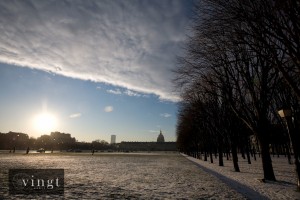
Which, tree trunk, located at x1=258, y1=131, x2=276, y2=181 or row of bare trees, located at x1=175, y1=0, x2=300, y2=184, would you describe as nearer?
row of bare trees, located at x1=175, y1=0, x2=300, y2=184

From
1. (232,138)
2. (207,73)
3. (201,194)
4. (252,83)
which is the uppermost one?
(207,73)

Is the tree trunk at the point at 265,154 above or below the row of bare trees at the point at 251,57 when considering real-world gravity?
below

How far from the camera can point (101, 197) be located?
10773 millimetres

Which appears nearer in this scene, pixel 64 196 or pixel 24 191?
pixel 64 196

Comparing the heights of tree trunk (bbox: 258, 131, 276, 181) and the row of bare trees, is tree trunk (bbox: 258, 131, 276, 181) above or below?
below

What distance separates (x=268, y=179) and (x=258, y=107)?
4520 mm

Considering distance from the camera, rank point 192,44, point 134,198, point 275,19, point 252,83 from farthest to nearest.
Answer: point 252,83 → point 192,44 → point 134,198 → point 275,19

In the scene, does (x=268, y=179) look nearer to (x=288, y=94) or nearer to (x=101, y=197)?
(x=101, y=197)

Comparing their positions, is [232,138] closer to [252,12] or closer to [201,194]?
[201,194]

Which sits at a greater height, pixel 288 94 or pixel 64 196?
pixel 288 94

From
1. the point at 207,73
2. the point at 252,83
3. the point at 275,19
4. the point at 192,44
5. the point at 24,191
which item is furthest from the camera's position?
the point at 207,73

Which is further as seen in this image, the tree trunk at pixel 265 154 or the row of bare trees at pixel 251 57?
the tree trunk at pixel 265 154

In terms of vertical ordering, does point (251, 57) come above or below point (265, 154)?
above

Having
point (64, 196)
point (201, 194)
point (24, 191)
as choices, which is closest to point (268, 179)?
point (201, 194)
